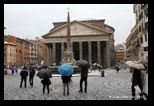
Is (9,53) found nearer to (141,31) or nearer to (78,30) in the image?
(78,30)

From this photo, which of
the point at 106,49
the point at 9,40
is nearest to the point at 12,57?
the point at 9,40

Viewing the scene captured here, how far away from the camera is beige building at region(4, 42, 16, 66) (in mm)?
63500

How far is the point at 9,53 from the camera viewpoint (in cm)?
6544

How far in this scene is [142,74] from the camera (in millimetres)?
6891

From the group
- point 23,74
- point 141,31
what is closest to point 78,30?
point 141,31

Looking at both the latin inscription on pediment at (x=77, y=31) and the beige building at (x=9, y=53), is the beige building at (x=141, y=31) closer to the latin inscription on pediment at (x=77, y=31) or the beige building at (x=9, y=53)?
the latin inscription on pediment at (x=77, y=31)

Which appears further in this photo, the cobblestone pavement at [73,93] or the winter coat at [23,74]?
the winter coat at [23,74]

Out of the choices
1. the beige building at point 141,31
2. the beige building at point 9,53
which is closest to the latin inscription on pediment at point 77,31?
the beige building at point 141,31

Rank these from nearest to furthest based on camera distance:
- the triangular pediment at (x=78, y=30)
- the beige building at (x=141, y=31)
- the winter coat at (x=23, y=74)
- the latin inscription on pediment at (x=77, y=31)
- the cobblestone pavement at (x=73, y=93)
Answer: the cobblestone pavement at (x=73, y=93) < the winter coat at (x=23, y=74) < the beige building at (x=141, y=31) < the triangular pediment at (x=78, y=30) < the latin inscription on pediment at (x=77, y=31)

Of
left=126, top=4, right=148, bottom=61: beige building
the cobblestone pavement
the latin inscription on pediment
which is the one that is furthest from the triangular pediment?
the cobblestone pavement

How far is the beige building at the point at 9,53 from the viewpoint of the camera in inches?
2500

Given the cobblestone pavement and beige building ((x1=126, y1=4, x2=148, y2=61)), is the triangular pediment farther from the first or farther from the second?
the cobblestone pavement
